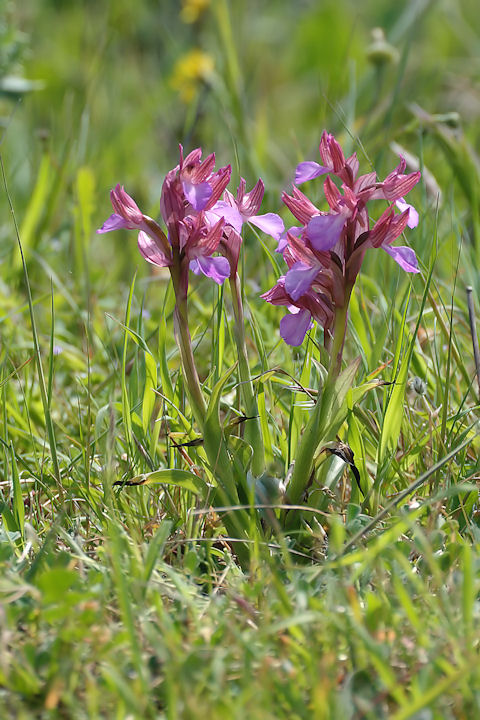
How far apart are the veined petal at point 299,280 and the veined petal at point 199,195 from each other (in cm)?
16

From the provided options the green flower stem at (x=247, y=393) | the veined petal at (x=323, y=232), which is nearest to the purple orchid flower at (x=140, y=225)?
the green flower stem at (x=247, y=393)

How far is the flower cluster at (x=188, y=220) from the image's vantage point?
43.8 inches

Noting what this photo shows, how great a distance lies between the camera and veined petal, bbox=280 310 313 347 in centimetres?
121

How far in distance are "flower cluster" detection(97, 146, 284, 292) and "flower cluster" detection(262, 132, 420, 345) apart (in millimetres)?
97

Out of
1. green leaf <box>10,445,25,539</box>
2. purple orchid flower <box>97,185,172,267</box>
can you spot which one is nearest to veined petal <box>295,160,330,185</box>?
purple orchid flower <box>97,185,172,267</box>

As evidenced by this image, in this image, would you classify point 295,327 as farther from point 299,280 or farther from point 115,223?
point 115,223

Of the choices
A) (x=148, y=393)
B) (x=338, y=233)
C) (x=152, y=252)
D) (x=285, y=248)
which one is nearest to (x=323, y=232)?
(x=338, y=233)

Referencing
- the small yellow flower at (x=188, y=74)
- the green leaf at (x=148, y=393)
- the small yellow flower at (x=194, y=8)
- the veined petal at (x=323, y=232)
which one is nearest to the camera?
the veined petal at (x=323, y=232)

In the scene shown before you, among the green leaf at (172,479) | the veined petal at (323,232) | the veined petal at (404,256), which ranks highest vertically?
the veined petal at (323,232)

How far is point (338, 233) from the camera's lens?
3.56 feet

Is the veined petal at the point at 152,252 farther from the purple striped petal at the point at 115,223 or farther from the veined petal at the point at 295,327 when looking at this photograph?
the veined petal at the point at 295,327

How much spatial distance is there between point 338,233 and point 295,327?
189 mm

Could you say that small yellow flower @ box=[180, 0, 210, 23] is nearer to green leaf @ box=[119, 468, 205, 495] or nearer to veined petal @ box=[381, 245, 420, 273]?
veined petal @ box=[381, 245, 420, 273]

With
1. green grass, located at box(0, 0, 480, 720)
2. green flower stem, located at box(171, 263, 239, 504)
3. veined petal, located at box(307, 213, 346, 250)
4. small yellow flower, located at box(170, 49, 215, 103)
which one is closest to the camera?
green grass, located at box(0, 0, 480, 720)
